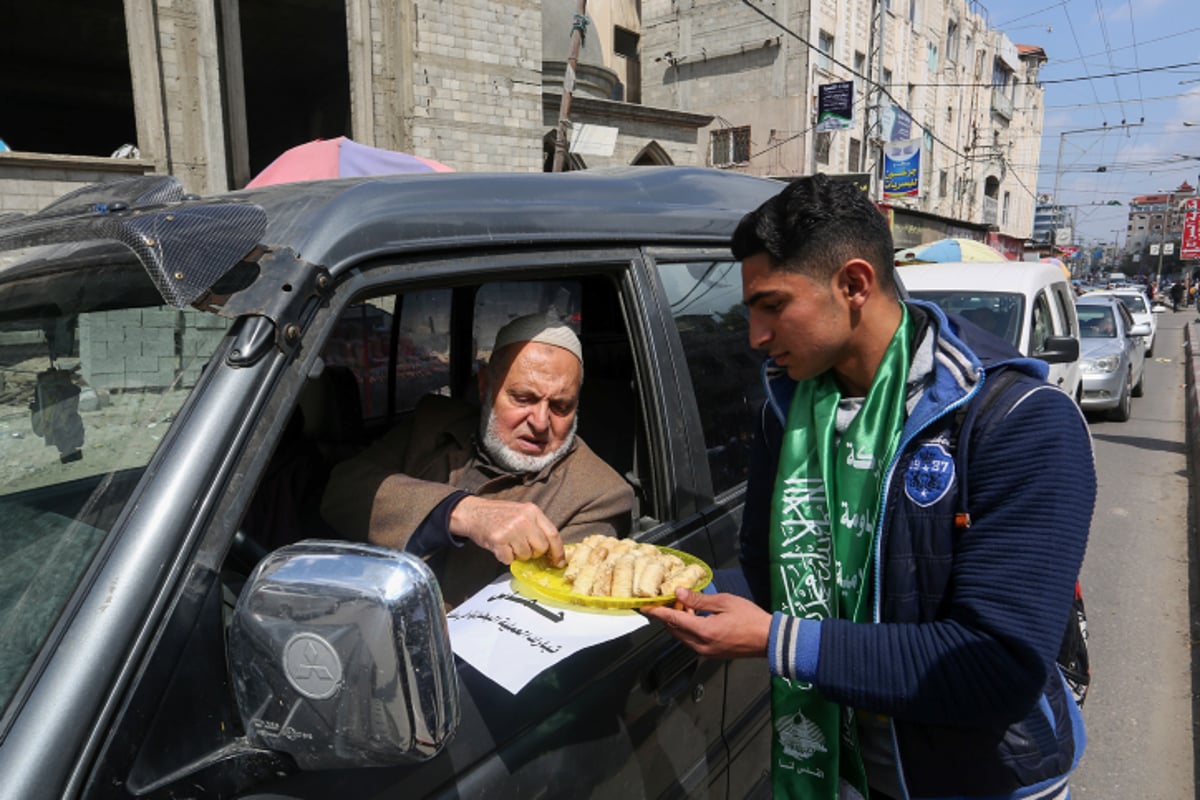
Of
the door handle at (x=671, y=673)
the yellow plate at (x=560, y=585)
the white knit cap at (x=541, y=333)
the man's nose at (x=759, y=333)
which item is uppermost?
the man's nose at (x=759, y=333)

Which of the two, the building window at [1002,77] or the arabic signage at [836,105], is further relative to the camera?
the building window at [1002,77]

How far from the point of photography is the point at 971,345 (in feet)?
4.72

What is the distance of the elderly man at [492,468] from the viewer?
1.83 metres

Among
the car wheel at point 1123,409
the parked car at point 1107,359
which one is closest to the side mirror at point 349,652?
the parked car at point 1107,359

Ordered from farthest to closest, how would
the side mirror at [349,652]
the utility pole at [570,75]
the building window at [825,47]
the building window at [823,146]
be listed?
the building window at [823,146], the building window at [825,47], the utility pole at [570,75], the side mirror at [349,652]

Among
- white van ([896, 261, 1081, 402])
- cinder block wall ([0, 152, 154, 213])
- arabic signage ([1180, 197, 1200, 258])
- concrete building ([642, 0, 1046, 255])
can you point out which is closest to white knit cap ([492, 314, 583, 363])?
white van ([896, 261, 1081, 402])

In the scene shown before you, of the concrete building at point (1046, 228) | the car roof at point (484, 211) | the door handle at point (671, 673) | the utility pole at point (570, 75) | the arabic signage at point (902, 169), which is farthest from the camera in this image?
the concrete building at point (1046, 228)

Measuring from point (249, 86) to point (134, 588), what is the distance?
24.9 m

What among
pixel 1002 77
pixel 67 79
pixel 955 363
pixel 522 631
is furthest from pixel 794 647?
pixel 1002 77

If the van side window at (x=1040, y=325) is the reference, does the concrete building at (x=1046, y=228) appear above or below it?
above

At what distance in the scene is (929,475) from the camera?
132 cm

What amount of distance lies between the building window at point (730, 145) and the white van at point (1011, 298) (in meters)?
24.2

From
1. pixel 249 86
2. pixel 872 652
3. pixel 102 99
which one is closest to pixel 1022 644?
pixel 872 652

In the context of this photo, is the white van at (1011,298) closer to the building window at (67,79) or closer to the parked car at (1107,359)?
the parked car at (1107,359)
